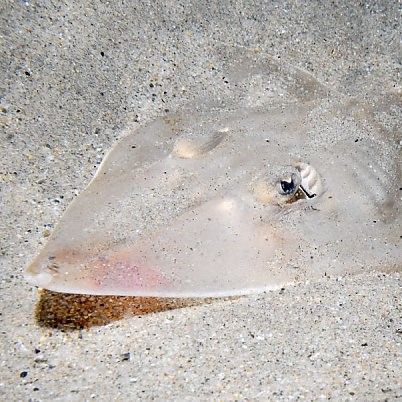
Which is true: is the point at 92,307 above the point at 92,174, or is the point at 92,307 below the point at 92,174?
below

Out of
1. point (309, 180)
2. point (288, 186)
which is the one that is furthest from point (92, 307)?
point (309, 180)

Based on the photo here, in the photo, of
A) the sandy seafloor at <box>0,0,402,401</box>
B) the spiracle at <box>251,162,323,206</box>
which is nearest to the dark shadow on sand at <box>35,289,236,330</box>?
the sandy seafloor at <box>0,0,402,401</box>

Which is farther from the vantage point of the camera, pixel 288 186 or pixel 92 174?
pixel 92 174

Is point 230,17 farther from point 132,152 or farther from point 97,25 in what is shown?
point 132,152

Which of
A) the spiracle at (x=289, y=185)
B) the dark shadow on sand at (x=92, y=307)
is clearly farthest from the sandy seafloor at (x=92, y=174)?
the spiracle at (x=289, y=185)

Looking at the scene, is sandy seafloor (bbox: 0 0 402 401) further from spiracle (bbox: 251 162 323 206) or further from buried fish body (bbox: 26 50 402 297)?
spiracle (bbox: 251 162 323 206)

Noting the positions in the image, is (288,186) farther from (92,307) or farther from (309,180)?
(92,307)

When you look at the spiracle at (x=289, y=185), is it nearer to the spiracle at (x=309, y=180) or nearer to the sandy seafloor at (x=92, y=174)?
the spiracle at (x=309, y=180)
